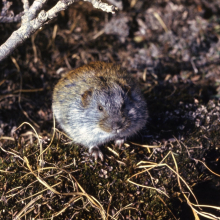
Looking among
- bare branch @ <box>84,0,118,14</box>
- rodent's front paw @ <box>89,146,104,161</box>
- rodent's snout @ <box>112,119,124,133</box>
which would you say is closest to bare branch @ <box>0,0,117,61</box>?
bare branch @ <box>84,0,118,14</box>

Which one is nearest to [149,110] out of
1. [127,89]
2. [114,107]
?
[127,89]

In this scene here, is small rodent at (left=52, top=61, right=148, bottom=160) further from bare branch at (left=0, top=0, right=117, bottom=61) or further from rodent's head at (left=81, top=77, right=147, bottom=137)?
bare branch at (left=0, top=0, right=117, bottom=61)

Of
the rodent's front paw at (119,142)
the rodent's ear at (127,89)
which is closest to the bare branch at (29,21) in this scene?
the rodent's ear at (127,89)

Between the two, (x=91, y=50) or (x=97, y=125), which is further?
(x=91, y=50)

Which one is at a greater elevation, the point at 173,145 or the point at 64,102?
the point at 64,102

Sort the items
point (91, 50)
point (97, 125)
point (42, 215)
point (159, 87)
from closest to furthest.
Answer: 1. point (42, 215)
2. point (97, 125)
3. point (159, 87)
4. point (91, 50)

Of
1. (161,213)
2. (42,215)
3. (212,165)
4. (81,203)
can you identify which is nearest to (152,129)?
(212,165)

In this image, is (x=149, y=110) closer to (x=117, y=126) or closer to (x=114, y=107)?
(x=114, y=107)

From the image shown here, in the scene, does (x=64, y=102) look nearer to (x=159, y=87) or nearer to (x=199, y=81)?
(x=159, y=87)
